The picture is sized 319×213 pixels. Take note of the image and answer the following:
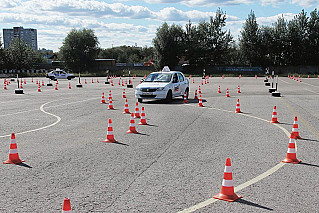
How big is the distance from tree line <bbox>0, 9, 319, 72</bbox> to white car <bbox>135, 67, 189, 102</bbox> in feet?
195

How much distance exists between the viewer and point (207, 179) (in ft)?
20.9

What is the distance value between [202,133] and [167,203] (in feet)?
18.8

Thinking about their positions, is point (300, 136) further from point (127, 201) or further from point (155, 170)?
point (127, 201)

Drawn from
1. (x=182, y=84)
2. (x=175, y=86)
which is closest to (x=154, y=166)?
(x=175, y=86)

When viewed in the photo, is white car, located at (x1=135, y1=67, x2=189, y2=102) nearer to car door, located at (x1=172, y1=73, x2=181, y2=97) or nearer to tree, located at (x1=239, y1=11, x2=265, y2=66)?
car door, located at (x1=172, y1=73, x2=181, y2=97)

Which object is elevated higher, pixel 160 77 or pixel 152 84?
pixel 160 77

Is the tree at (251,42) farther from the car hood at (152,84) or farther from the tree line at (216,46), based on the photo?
the car hood at (152,84)

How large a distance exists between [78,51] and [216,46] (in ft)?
99.2

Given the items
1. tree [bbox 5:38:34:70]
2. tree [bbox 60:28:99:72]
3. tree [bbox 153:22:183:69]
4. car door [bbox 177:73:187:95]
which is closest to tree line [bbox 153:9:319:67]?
tree [bbox 153:22:183:69]

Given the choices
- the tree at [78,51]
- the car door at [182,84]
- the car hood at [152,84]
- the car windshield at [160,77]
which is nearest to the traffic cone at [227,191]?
the car hood at [152,84]

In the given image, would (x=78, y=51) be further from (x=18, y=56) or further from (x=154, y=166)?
(x=154, y=166)

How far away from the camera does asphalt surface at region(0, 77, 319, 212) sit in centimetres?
529

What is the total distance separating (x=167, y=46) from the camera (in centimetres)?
8131

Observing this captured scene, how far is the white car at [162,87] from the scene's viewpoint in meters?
19.9
